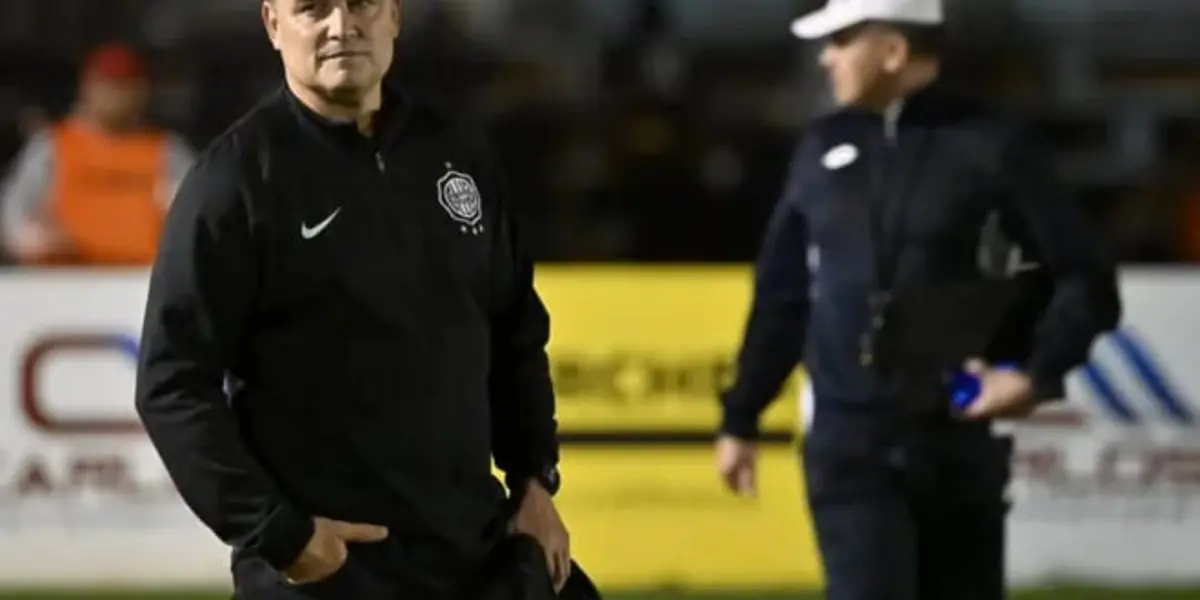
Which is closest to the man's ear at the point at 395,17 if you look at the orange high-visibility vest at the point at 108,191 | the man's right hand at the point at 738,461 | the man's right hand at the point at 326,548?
the man's right hand at the point at 326,548

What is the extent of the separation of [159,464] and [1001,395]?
4.64 meters

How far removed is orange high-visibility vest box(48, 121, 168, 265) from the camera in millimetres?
9758

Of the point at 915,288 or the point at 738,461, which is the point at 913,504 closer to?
the point at 915,288

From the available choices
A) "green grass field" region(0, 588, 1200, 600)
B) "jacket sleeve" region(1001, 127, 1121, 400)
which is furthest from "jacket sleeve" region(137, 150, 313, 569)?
"green grass field" region(0, 588, 1200, 600)

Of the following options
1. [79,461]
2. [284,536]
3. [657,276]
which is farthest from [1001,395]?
[79,461]

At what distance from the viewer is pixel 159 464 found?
962 cm

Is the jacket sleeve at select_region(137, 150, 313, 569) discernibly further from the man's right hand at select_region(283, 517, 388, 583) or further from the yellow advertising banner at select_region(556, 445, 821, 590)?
the yellow advertising banner at select_region(556, 445, 821, 590)

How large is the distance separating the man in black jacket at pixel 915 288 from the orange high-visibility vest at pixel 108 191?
4357mm

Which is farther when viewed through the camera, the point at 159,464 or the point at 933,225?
the point at 159,464

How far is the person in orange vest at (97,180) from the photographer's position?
9742 mm

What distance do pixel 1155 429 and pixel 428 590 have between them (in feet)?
19.4

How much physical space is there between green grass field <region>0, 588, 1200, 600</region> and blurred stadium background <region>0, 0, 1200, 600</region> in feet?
0.06

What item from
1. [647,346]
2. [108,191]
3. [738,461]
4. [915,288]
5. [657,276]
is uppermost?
[915,288]

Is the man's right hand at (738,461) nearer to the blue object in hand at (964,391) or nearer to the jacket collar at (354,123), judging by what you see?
the blue object in hand at (964,391)
